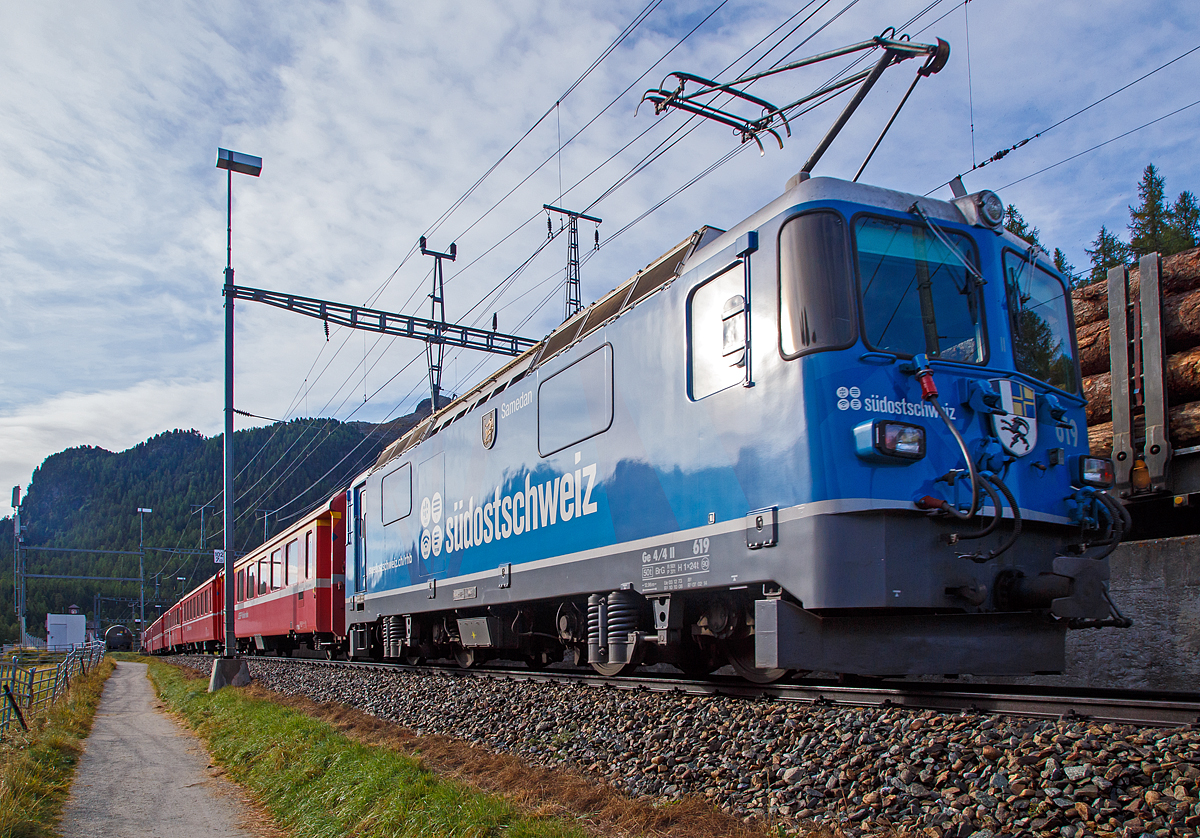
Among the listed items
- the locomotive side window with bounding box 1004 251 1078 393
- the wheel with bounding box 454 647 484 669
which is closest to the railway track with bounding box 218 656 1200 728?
the locomotive side window with bounding box 1004 251 1078 393

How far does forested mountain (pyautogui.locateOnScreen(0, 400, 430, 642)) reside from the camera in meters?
94.1

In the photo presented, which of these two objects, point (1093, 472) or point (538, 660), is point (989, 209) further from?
point (538, 660)

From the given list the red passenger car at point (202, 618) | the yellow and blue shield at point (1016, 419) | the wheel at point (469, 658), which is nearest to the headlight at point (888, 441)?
the yellow and blue shield at point (1016, 419)

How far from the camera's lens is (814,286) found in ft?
18.2

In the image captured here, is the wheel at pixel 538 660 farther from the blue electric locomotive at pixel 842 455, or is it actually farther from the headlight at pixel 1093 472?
the headlight at pixel 1093 472

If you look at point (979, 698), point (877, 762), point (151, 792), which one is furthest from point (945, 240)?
point (151, 792)

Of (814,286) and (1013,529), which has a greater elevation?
(814,286)

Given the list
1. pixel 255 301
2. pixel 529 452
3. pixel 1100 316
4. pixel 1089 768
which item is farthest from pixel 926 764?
pixel 255 301

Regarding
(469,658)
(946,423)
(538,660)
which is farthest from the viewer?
(469,658)

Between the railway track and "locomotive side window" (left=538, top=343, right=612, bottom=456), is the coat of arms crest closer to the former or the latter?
"locomotive side window" (left=538, top=343, right=612, bottom=456)

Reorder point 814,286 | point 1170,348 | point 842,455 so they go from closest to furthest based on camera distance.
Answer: point 842,455 → point 814,286 → point 1170,348

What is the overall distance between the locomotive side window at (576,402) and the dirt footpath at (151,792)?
12.6 feet

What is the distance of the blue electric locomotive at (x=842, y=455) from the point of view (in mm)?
5238

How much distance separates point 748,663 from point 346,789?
2.98 metres
